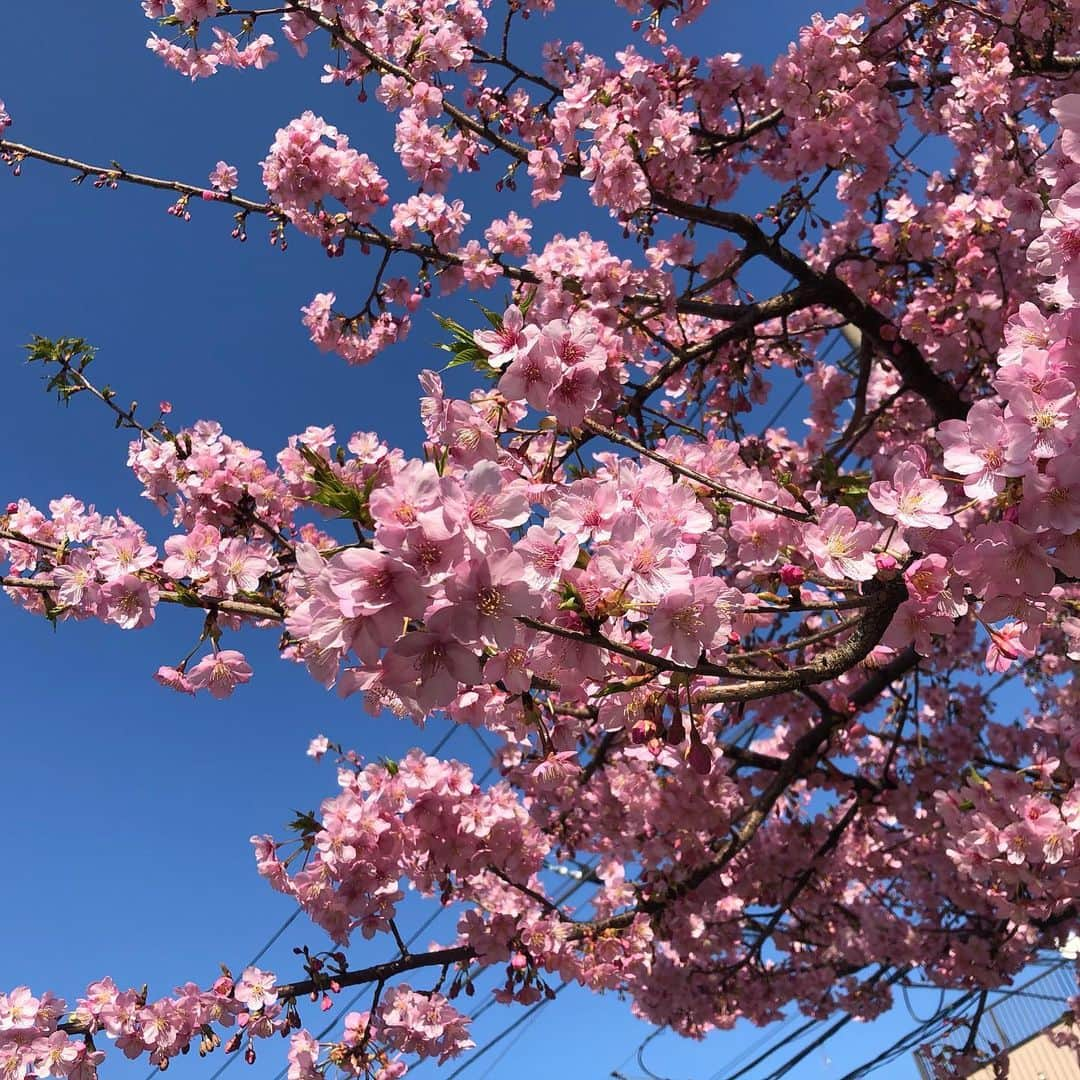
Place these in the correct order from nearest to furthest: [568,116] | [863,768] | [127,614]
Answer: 1. [127,614]
2. [568,116]
3. [863,768]

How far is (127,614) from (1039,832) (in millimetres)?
3270

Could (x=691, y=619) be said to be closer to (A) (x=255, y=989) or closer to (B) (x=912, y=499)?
(B) (x=912, y=499)

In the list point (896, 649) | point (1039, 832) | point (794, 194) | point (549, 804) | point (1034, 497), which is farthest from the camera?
point (549, 804)

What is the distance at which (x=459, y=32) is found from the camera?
430 cm

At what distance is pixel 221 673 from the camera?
2402 millimetres

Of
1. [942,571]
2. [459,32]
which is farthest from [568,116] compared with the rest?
[942,571]

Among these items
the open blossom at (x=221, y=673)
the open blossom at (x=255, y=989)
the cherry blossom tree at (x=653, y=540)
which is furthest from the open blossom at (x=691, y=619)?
the open blossom at (x=255, y=989)

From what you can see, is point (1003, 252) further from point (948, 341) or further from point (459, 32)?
point (459, 32)

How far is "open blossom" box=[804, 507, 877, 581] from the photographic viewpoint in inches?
71.9

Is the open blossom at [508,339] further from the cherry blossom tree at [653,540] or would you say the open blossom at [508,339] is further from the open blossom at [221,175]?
the open blossom at [221,175]

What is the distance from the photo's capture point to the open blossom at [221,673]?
2.39 meters

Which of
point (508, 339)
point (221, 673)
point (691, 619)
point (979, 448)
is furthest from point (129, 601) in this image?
point (979, 448)

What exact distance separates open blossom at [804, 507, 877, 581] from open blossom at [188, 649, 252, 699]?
170 centimetres

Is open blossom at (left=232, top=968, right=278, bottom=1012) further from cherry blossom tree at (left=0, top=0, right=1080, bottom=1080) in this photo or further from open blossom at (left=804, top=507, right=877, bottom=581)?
open blossom at (left=804, top=507, right=877, bottom=581)
